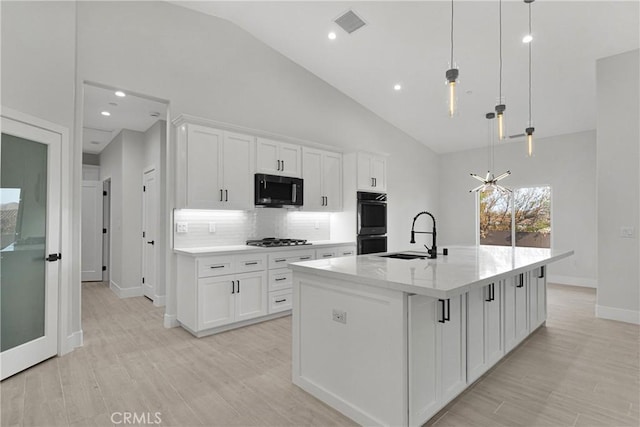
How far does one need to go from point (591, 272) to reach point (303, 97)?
19.7ft

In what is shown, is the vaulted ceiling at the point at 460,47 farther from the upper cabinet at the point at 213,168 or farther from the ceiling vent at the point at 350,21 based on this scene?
the upper cabinet at the point at 213,168

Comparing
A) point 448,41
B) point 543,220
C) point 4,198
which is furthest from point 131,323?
point 543,220

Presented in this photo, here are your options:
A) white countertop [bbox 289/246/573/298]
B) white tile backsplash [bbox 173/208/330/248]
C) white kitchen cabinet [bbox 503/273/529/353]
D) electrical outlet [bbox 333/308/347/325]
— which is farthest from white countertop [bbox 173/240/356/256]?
white kitchen cabinet [bbox 503/273/529/353]

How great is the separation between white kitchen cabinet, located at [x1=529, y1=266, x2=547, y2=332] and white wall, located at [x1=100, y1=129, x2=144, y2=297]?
5603mm

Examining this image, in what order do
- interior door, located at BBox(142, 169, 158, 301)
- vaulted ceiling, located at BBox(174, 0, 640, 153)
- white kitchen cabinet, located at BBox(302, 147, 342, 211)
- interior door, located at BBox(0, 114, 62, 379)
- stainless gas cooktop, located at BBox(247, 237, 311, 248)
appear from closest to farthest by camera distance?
interior door, located at BBox(0, 114, 62, 379) < vaulted ceiling, located at BBox(174, 0, 640, 153) < stainless gas cooktop, located at BBox(247, 237, 311, 248) < white kitchen cabinet, located at BBox(302, 147, 342, 211) < interior door, located at BBox(142, 169, 158, 301)

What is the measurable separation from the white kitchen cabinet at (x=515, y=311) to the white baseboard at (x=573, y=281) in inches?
154

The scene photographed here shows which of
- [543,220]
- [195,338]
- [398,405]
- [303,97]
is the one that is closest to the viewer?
[398,405]

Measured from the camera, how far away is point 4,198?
263cm

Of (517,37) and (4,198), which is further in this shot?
(517,37)

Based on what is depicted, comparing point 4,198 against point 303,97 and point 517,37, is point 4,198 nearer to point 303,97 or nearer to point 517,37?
point 303,97

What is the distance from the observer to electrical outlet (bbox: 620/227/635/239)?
4.01 metres

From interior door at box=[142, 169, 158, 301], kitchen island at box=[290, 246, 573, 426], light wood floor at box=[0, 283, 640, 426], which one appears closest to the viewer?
kitchen island at box=[290, 246, 573, 426]

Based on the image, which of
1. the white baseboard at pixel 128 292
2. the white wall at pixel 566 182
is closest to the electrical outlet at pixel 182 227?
the white baseboard at pixel 128 292

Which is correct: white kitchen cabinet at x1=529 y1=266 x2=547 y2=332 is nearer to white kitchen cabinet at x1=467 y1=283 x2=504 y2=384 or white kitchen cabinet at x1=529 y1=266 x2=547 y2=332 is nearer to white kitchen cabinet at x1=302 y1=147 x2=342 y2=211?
white kitchen cabinet at x1=467 y1=283 x2=504 y2=384
